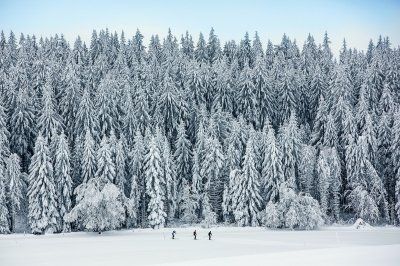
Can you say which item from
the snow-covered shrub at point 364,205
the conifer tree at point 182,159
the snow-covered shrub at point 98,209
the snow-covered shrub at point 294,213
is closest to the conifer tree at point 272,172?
the snow-covered shrub at point 294,213

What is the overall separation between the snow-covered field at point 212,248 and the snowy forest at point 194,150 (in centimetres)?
452

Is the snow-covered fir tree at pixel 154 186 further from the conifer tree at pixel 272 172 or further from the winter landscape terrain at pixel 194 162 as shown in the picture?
the conifer tree at pixel 272 172

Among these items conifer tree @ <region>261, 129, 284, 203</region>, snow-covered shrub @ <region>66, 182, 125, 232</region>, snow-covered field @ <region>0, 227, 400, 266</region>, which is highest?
conifer tree @ <region>261, 129, 284, 203</region>

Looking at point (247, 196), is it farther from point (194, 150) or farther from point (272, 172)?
point (194, 150)

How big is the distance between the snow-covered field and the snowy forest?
178 inches

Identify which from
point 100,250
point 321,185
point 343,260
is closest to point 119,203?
point 100,250

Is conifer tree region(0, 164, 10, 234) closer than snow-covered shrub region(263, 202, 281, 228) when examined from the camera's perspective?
Yes

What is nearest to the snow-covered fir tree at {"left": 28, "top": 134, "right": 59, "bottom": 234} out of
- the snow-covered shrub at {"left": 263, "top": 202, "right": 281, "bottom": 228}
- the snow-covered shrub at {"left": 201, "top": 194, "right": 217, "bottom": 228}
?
the snow-covered shrub at {"left": 201, "top": 194, "right": 217, "bottom": 228}

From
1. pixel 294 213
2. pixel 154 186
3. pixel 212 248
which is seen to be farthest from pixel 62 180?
pixel 294 213

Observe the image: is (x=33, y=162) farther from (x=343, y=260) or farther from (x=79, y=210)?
(x=343, y=260)

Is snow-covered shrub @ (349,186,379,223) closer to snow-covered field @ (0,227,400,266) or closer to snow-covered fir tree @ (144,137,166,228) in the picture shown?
snow-covered field @ (0,227,400,266)

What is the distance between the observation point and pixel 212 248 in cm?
5041

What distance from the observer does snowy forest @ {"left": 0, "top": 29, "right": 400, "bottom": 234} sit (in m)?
71.4

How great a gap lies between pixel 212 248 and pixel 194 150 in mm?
33210
